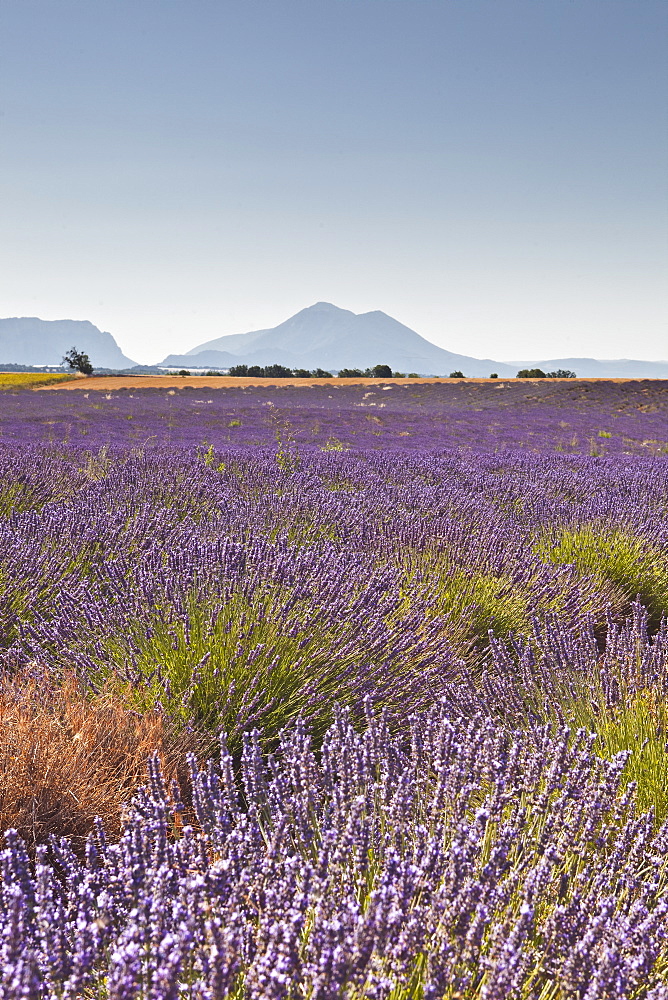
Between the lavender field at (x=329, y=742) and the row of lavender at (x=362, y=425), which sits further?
the row of lavender at (x=362, y=425)

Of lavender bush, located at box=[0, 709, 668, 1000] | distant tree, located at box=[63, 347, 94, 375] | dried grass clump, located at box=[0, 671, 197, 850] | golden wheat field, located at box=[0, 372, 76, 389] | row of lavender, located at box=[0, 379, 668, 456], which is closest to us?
lavender bush, located at box=[0, 709, 668, 1000]

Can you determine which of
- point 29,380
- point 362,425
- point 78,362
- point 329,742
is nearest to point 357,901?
point 329,742

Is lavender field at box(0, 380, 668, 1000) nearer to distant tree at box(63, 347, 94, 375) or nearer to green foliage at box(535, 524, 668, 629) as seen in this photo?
green foliage at box(535, 524, 668, 629)

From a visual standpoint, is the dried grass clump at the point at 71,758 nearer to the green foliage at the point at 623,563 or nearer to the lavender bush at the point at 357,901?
the lavender bush at the point at 357,901

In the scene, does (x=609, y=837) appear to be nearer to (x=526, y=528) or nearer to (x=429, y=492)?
(x=526, y=528)

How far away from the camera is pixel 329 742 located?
1860 millimetres

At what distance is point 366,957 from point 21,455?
253 inches

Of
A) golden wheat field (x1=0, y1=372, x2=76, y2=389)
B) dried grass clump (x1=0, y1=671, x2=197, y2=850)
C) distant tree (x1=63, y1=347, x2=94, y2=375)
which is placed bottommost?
dried grass clump (x1=0, y1=671, x2=197, y2=850)

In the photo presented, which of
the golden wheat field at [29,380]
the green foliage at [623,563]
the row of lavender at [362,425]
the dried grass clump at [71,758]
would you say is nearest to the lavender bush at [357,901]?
the dried grass clump at [71,758]

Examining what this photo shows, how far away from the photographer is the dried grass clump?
64.9 inches

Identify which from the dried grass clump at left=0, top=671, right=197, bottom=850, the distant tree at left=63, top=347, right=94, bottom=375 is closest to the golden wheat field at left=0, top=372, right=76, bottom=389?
the distant tree at left=63, top=347, right=94, bottom=375

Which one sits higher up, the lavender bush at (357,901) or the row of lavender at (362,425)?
the row of lavender at (362,425)

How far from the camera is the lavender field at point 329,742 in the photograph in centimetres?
96

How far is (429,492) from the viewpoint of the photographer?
5.02m
